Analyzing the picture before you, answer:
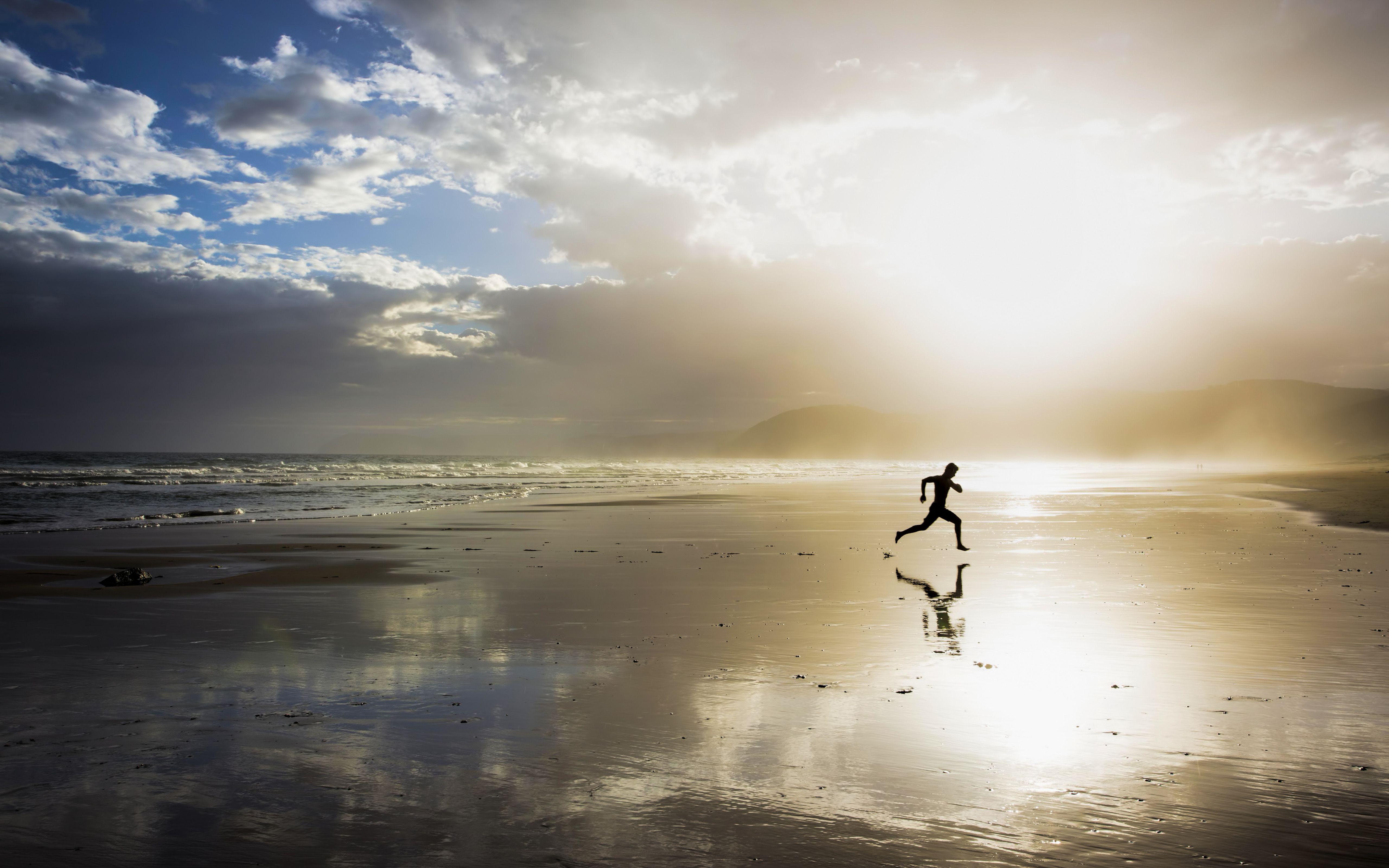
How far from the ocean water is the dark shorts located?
796 inches

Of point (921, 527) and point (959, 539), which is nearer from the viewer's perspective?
point (959, 539)

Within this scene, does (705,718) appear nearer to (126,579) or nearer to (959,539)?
(126,579)

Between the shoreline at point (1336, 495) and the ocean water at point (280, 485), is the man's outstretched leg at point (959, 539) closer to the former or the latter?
the shoreline at point (1336, 495)

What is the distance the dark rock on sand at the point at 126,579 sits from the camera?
1306 cm

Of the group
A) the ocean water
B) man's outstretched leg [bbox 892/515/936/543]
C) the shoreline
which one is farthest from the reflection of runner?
the ocean water

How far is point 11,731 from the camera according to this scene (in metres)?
5.96

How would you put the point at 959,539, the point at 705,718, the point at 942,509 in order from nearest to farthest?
the point at 705,718 → the point at 959,539 → the point at 942,509

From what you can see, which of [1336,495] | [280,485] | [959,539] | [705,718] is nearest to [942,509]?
[959,539]

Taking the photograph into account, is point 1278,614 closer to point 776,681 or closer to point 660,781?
point 776,681

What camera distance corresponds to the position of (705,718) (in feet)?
20.4

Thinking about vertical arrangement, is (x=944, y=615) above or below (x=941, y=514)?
below

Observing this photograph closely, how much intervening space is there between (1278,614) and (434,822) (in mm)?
10352

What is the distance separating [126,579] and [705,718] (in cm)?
1175

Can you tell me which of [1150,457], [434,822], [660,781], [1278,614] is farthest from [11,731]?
[1150,457]
